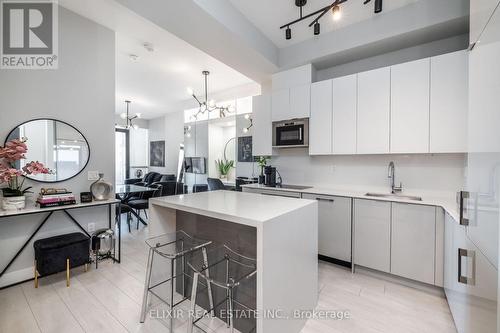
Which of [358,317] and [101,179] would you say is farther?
[101,179]

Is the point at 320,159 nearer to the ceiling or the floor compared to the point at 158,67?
nearer to the floor

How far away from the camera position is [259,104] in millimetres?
3871

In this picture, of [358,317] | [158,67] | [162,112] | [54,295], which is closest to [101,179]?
[54,295]

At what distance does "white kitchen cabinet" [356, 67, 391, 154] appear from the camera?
270cm

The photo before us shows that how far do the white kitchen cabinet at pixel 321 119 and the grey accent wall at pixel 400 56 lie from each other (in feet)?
1.51

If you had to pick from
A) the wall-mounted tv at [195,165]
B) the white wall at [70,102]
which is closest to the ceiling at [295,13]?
the white wall at [70,102]

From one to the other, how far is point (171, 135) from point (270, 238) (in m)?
7.40

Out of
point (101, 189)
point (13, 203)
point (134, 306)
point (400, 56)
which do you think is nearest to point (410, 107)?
point (400, 56)

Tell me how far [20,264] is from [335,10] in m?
4.17

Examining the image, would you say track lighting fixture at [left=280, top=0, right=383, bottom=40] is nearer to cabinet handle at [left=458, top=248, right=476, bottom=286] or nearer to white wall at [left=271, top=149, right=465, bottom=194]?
white wall at [left=271, top=149, right=465, bottom=194]

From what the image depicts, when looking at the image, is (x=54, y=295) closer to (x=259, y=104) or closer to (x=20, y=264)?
(x=20, y=264)

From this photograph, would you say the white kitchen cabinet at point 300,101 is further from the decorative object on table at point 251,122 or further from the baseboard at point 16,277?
the baseboard at point 16,277

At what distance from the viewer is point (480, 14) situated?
1.20m

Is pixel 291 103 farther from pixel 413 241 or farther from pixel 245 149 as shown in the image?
pixel 413 241
